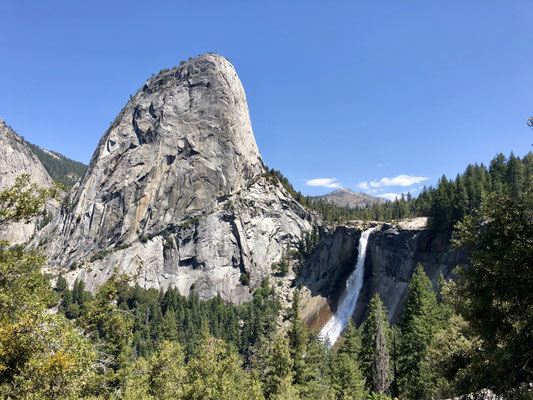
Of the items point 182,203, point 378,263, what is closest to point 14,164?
point 182,203

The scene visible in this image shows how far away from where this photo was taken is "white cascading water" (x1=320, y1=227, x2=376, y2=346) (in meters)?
76.0

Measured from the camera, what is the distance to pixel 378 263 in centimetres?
7969

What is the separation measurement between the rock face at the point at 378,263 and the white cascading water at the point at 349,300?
177 centimetres

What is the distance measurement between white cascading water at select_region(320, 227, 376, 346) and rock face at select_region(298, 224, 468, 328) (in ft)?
5.80

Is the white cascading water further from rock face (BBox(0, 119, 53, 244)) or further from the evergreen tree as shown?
rock face (BBox(0, 119, 53, 244))

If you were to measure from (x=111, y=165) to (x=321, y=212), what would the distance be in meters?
90.0

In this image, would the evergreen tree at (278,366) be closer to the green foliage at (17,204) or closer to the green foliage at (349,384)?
the green foliage at (349,384)

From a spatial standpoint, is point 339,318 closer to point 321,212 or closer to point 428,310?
point 428,310

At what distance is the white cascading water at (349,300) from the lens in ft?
249

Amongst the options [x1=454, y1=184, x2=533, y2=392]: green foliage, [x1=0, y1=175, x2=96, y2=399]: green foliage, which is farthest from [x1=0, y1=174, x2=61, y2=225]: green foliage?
[x1=454, y1=184, x2=533, y2=392]: green foliage

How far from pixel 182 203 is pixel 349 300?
68124mm

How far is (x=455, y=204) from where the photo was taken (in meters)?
65.7

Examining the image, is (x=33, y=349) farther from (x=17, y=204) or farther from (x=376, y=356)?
(x=376, y=356)

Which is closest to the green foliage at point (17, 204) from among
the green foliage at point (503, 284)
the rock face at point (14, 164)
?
the green foliage at point (503, 284)
